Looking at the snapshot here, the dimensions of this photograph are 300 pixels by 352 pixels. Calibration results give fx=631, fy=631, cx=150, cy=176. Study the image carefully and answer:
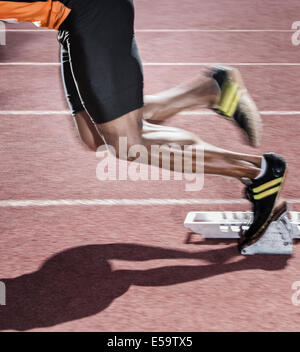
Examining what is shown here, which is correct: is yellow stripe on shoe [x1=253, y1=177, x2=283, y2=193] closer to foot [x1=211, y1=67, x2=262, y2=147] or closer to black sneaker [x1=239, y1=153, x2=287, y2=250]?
black sneaker [x1=239, y1=153, x2=287, y2=250]

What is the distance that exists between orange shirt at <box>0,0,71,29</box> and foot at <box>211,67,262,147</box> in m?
0.98

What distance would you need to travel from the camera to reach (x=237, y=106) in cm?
324

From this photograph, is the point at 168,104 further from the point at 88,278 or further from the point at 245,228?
the point at 88,278

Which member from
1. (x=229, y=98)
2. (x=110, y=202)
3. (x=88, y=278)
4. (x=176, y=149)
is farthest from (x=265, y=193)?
(x=110, y=202)

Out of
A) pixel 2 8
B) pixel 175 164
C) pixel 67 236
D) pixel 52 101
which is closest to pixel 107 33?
pixel 2 8

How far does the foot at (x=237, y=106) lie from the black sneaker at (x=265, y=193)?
28 centimetres

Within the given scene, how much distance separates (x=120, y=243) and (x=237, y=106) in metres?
0.92

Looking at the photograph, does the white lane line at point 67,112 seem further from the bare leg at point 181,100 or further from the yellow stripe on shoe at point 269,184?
the yellow stripe on shoe at point 269,184

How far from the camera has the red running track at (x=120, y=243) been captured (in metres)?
2.60

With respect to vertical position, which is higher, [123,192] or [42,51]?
[123,192]

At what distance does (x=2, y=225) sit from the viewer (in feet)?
11.0

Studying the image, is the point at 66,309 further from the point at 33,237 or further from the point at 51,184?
the point at 51,184
